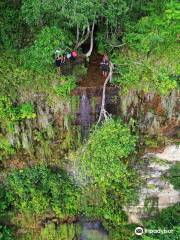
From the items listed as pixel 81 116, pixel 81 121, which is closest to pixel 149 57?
pixel 81 116

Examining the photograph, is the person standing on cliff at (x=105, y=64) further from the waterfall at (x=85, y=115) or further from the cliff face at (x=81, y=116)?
the waterfall at (x=85, y=115)

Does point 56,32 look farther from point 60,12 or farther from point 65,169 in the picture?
point 65,169

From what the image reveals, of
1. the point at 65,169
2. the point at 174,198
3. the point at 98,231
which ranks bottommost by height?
the point at 98,231

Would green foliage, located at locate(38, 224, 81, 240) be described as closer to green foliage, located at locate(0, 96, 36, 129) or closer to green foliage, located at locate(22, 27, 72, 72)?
green foliage, located at locate(0, 96, 36, 129)

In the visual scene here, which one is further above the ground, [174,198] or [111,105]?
[111,105]

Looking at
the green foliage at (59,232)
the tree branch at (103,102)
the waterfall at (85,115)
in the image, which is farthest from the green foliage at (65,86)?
the green foliage at (59,232)

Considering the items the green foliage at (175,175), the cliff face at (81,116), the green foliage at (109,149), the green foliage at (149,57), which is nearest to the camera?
the green foliage at (109,149)

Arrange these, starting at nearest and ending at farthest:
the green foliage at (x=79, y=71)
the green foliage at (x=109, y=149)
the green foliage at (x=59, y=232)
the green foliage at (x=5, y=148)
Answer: the green foliage at (x=109, y=149) → the green foliage at (x=79, y=71) → the green foliage at (x=5, y=148) → the green foliage at (x=59, y=232)

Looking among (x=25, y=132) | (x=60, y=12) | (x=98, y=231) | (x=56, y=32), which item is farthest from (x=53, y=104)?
(x=98, y=231)
